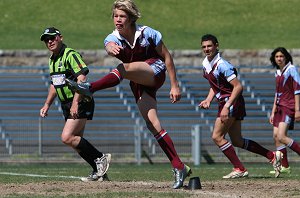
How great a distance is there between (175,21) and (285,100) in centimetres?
1591

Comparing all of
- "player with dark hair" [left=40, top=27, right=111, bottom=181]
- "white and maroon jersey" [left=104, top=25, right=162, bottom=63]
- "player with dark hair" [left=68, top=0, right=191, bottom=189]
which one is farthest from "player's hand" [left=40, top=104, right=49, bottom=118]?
"white and maroon jersey" [left=104, top=25, right=162, bottom=63]

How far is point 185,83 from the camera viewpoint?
2484 cm

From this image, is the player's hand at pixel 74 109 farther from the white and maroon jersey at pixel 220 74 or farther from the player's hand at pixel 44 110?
the white and maroon jersey at pixel 220 74

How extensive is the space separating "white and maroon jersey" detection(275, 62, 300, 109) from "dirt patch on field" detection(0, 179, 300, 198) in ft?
11.4

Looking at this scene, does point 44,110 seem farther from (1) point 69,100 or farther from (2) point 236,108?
(2) point 236,108

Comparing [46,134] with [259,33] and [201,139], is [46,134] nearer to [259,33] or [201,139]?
[201,139]

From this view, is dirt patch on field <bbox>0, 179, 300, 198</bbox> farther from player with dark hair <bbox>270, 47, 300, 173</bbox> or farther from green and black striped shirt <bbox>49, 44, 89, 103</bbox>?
player with dark hair <bbox>270, 47, 300, 173</bbox>

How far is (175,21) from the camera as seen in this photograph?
31.4m

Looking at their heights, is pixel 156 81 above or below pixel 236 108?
above

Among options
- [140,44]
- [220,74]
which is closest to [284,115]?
[220,74]

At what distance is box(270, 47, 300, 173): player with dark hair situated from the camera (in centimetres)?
1530

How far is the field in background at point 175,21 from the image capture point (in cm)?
2952

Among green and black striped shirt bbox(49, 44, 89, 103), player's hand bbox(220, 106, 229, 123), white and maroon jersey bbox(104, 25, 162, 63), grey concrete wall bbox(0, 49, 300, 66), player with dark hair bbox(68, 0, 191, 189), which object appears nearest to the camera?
player with dark hair bbox(68, 0, 191, 189)

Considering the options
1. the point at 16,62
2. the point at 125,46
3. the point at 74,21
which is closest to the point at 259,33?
the point at 74,21
